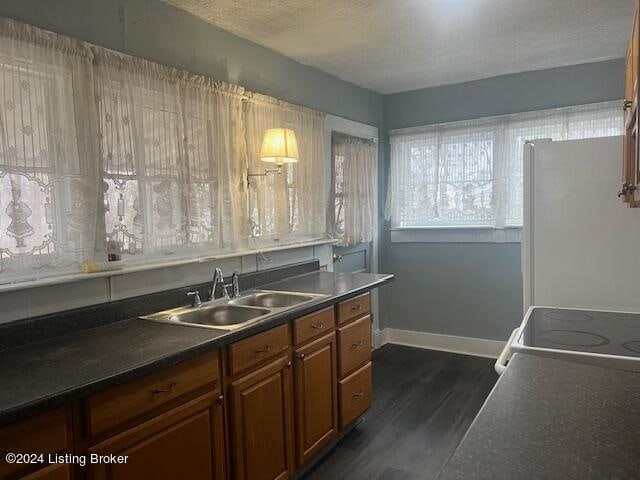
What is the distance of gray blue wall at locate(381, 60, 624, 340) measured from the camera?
141 inches

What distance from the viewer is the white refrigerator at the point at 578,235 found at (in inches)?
87.1

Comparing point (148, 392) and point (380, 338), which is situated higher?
point (148, 392)

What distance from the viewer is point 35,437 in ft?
3.92

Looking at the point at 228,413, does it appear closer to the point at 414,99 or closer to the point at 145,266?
the point at 145,266

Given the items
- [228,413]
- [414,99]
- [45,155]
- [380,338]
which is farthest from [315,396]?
[414,99]

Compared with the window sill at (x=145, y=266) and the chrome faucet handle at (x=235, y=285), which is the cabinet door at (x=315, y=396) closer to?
the chrome faucet handle at (x=235, y=285)

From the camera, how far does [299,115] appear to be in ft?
10.4

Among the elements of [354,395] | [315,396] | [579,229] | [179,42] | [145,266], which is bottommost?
[354,395]

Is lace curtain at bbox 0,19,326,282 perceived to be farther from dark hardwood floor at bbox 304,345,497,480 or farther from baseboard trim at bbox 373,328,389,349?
baseboard trim at bbox 373,328,389,349

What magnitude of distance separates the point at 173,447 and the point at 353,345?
51.5 inches

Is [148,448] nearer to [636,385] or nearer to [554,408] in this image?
[554,408]

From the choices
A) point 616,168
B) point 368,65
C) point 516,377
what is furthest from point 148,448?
point 368,65

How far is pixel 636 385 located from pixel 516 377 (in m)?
0.30

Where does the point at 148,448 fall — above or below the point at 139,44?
below
